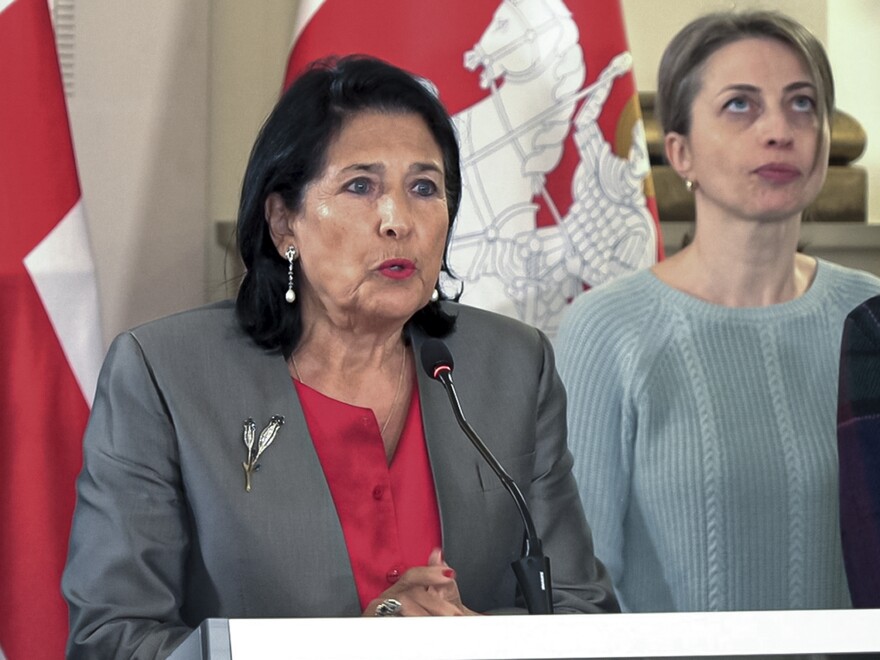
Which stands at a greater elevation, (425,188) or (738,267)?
(425,188)

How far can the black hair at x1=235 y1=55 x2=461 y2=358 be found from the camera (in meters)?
1.90

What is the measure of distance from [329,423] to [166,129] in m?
1.18

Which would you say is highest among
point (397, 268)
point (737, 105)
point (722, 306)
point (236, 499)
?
point (737, 105)

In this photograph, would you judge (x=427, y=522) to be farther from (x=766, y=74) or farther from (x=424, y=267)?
(x=766, y=74)

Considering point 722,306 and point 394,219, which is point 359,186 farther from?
point 722,306

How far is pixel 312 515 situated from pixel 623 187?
45.9 inches

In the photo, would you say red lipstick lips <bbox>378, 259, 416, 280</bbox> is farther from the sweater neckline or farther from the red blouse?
the sweater neckline

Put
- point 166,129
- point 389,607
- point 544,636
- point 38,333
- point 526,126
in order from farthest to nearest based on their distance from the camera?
point 166,129
point 526,126
point 38,333
point 389,607
point 544,636

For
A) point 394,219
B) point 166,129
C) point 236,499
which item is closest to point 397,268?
point 394,219

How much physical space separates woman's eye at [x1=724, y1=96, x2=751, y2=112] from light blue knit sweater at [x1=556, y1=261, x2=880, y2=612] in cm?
39

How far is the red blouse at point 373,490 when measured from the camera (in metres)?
1.82

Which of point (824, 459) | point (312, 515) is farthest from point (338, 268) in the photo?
point (824, 459)

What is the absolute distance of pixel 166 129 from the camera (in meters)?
2.80

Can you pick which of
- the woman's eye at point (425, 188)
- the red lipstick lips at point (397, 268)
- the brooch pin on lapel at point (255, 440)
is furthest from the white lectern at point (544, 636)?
the woman's eye at point (425, 188)
